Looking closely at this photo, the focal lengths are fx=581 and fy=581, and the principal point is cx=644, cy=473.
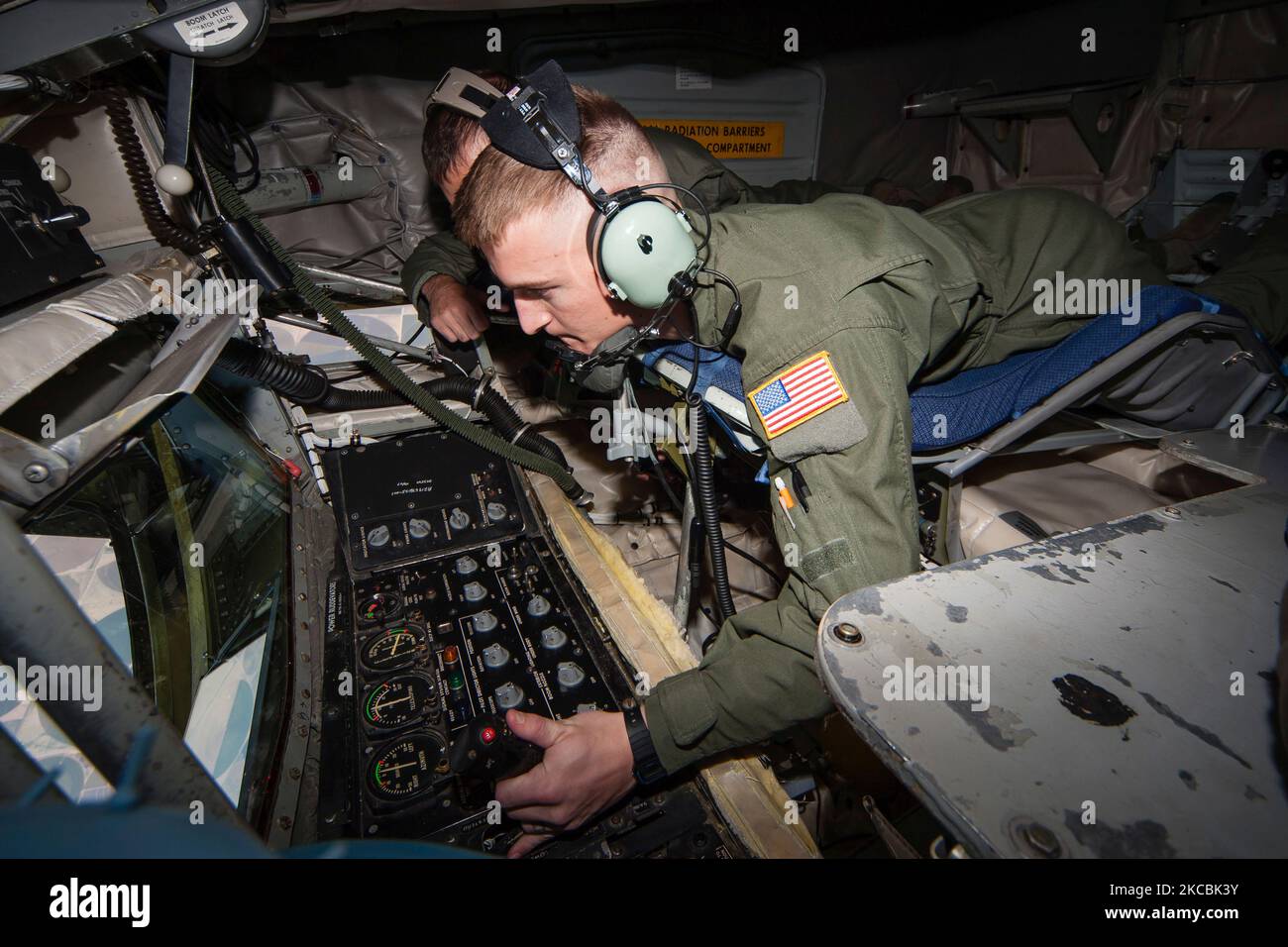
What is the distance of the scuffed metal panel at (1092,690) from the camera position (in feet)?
1.68

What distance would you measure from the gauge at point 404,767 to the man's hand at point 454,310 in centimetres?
140

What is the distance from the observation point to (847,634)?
69 cm

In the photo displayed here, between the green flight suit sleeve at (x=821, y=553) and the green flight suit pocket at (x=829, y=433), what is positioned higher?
the green flight suit pocket at (x=829, y=433)

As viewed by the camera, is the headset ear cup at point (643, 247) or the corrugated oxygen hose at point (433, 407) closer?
the headset ear cup at point (643, 247)

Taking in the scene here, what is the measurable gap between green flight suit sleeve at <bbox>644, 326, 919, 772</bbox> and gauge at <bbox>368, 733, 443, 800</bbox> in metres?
0.43

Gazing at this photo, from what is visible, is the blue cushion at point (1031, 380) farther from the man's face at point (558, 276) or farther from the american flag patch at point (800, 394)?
the man's face at point (558, 276)

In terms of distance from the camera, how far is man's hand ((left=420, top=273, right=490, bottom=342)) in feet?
6.86
